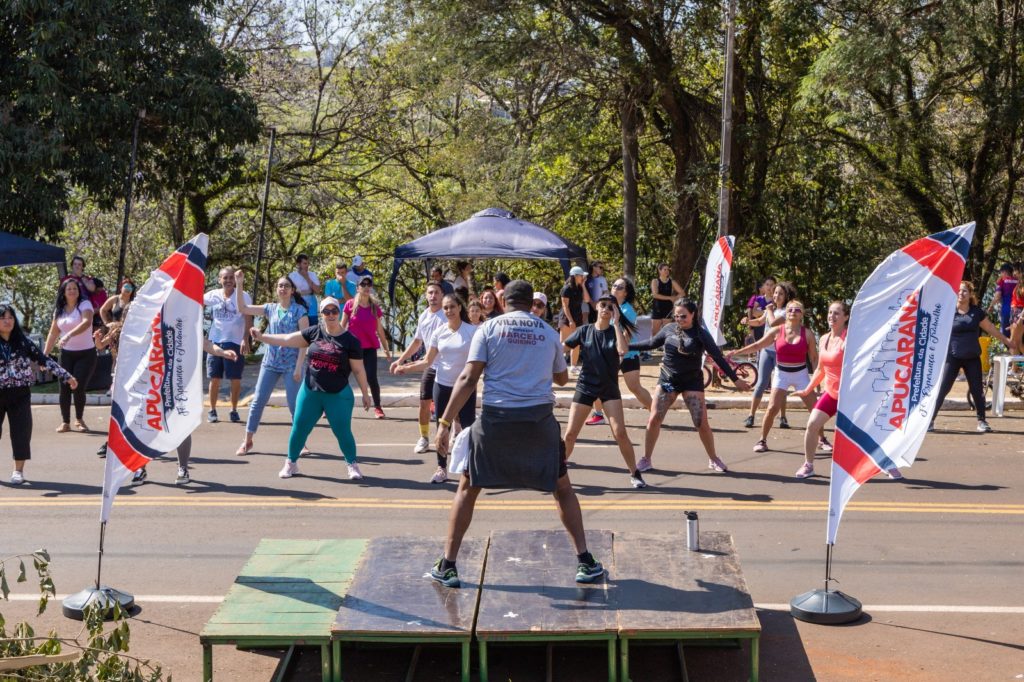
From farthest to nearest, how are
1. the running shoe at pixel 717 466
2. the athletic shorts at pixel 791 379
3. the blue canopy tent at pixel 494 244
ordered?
1. the blue canopy tent at pixel 494 244
2. the athletic shorts at pixel 791 379
3. the running shoe at pixel 717 466

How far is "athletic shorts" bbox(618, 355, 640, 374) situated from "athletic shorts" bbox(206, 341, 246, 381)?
183 inches

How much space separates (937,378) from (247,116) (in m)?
17.0

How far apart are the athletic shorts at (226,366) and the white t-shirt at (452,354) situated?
3.71 metres

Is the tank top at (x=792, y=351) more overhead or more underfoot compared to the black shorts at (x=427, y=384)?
more overhead

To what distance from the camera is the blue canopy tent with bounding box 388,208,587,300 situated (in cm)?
1856

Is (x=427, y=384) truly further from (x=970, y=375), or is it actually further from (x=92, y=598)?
(x=970, y=375)

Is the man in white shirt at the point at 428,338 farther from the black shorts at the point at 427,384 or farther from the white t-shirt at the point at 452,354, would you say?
A: the white t-shirt at the point at 452,354

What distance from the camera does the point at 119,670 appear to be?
478 centimetres

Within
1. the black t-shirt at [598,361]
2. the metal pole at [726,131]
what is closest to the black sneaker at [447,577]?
the black t-shirt at [598,361]

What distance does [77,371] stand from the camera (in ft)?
45.2

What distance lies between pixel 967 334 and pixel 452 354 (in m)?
6.41

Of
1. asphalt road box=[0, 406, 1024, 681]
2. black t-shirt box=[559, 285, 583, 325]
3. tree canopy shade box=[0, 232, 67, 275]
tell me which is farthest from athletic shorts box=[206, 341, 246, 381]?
black t-shirt box=[559, 285, 583, 325]

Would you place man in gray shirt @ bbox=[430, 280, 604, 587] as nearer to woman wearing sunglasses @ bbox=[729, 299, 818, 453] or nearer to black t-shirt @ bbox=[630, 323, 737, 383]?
black t-shirt @ bbox=[630, 323, 737, 383]

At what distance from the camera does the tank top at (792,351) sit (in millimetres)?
12402
